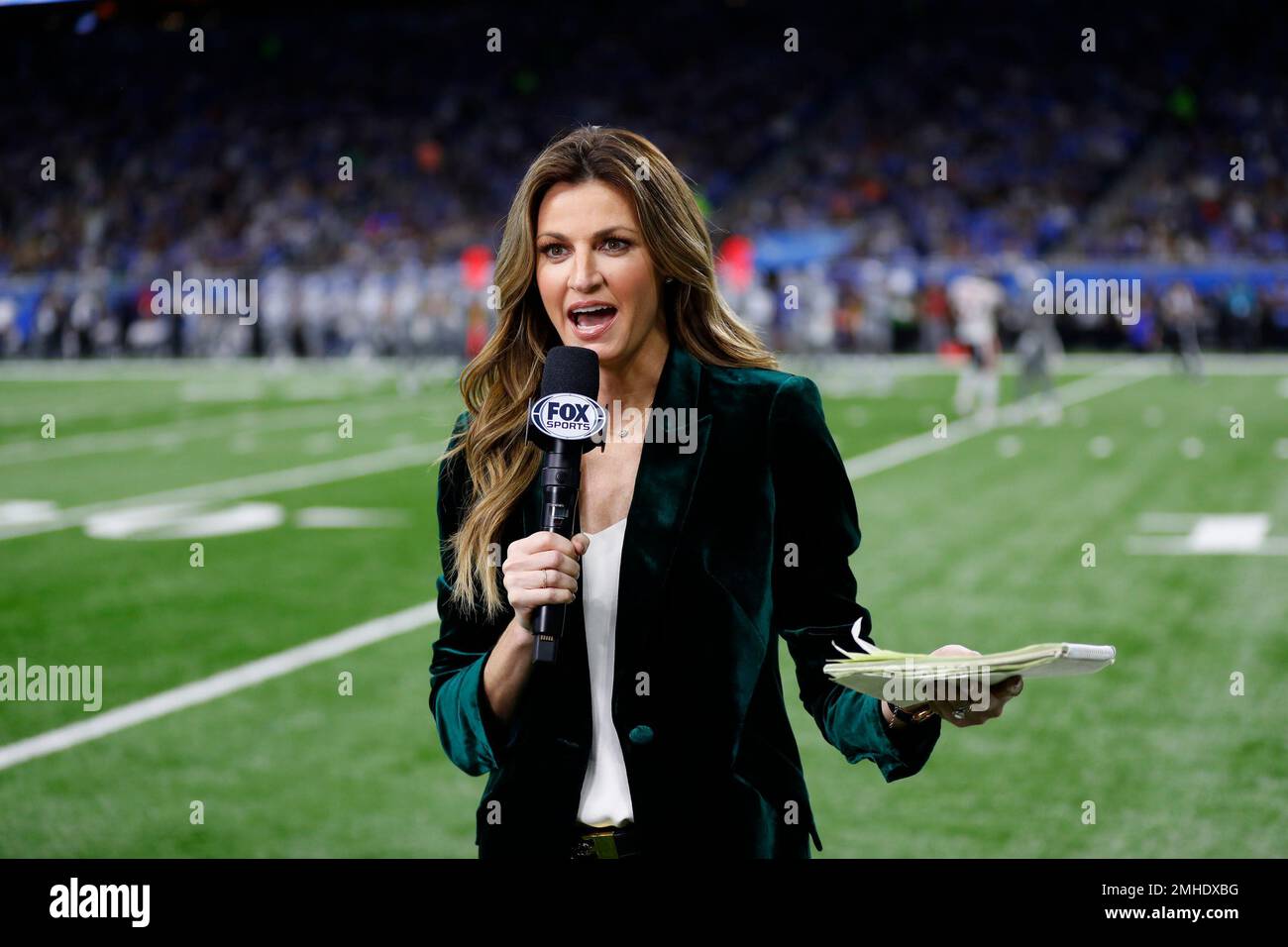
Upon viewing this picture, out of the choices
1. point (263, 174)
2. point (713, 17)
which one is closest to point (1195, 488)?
point (713, 17)

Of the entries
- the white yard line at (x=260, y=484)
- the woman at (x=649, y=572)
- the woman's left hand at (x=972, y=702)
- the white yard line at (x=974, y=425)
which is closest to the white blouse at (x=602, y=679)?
the woman at (x=649, y=572)

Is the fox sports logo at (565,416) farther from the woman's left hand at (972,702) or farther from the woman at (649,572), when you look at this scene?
the woman's left hand at (972,702)

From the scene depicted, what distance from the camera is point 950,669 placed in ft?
6.75

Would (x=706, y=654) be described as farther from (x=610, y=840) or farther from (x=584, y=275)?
(x=584, y=275)

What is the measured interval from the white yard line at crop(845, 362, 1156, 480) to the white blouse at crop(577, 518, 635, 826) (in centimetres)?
1024

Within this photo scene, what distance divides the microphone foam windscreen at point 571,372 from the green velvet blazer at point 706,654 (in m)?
0.14

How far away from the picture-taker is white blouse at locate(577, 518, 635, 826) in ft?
7.67

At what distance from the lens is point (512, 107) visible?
142 feet

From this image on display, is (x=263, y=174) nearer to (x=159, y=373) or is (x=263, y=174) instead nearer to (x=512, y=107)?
(x=512, y=107)

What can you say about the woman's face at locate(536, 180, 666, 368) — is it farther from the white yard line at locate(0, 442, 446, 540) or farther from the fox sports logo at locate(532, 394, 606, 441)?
the white yard line at locate(0, 442, 446, 540)

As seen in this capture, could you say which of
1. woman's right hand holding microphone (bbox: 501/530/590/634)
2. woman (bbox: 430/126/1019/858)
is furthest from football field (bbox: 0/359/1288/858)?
woman's right hand holding microphone (bbox: 501/530/590/634)

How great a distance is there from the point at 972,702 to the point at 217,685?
5815 millimetres

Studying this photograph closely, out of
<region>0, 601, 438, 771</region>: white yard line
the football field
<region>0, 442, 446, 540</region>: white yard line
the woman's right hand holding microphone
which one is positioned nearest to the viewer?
the woman's right hand holding microphone

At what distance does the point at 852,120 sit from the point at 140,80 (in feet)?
64.1
